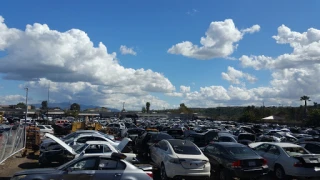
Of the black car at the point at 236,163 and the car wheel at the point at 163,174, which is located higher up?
the black car at the point at 236,163

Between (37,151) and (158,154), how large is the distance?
1121 centimetres

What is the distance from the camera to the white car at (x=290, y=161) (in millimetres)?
12590

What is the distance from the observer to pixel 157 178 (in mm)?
13492

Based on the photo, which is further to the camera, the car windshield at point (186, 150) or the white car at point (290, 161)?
the car windshield at point (186, 150)

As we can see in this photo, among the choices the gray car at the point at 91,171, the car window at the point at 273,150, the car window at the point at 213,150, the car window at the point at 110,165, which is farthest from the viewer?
the car window at the point at 273,150

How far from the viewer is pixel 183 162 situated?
39.7 ft

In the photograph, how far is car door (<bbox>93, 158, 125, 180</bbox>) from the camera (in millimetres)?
9383

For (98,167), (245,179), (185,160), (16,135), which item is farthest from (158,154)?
(16,135)

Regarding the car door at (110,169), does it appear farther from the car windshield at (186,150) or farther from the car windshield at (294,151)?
the car windshield at (294,151)

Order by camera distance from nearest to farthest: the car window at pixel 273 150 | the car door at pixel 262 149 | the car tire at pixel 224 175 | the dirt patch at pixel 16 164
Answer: the car tire at pixel 224 175 < the car window at pixel 273 150 < the dirt patch at pixel 16 164 < the car door at pixel 262 149

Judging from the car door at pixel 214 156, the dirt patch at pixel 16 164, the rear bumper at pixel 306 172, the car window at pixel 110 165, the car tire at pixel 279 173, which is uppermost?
the car window at pixel 110 165

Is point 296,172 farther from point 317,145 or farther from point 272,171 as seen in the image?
point 317,145

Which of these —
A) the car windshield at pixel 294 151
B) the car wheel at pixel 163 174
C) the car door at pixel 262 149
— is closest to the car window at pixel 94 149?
the car wheel at pixel 163 174

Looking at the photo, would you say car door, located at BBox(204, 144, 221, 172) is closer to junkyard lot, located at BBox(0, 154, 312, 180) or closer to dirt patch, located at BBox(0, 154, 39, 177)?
junkyard lot, located at BBox(0, 154, 312, 180)
